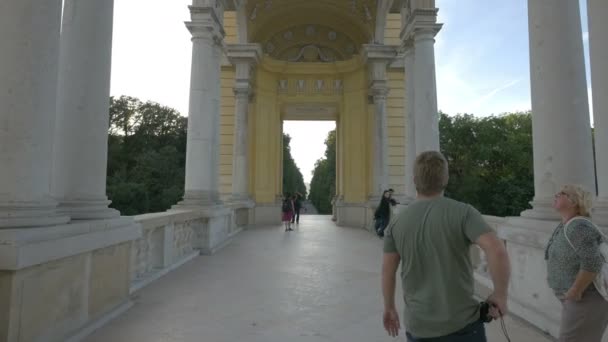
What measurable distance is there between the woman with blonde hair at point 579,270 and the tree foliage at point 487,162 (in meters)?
37.3

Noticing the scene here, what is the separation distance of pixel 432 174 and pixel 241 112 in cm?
1788

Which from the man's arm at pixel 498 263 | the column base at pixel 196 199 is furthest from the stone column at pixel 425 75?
the man's arm at pixel 498 263

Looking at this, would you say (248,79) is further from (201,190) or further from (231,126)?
(201,190)

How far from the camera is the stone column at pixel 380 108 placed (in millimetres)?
19125

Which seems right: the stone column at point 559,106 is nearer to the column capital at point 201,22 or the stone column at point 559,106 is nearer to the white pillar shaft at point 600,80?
the white pillar shaft at point 600,80

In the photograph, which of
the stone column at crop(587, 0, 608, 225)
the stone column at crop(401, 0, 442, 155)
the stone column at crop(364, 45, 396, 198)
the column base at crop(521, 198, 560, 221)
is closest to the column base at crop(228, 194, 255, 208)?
the stone column at crop(364, 45, 396, 198)

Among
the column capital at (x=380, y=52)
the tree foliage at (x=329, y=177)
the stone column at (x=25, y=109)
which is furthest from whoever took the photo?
the tree foliage at (x=329, y=177)

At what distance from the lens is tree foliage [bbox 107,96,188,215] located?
45312 mm

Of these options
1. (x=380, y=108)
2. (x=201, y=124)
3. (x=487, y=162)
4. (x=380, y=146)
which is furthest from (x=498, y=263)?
(x=487, y=162)

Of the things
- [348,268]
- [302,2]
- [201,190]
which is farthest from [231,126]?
[348,268]

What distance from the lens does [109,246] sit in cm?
539

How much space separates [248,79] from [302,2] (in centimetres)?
606

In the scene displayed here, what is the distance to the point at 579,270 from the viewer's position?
2.94m

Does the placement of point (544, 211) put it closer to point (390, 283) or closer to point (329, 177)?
point (390, 283)
